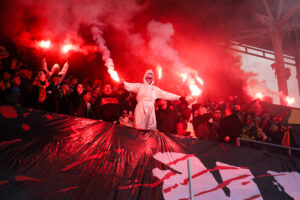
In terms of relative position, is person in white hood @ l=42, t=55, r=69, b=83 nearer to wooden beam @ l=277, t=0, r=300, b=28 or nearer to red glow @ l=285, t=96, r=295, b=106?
red glow @ l=285, t=96, r=295, b=106

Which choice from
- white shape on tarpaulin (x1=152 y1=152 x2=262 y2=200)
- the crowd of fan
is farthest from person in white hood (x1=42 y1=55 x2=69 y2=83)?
white shape on tarpaulin (x1=152 y1=152 x2=262 y2=200)

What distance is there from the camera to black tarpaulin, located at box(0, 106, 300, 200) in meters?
2.96

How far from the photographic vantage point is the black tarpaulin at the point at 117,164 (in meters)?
2.96

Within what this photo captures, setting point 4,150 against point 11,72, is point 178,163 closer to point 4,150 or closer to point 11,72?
point 4,150

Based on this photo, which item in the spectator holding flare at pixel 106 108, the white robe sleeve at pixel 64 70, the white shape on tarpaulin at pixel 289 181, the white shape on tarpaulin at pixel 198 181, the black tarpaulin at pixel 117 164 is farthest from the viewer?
the white robe sleeve at pixel 64 70

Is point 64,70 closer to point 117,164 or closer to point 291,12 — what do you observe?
point 117,164

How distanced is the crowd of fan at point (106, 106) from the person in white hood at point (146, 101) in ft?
0.64

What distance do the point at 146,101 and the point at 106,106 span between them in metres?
0.87

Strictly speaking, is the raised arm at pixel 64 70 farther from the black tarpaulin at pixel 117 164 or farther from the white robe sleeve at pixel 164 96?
the black tarpaulin at pixel 117 164

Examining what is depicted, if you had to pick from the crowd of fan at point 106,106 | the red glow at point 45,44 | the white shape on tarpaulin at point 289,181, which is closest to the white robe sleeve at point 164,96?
the crowd of fan at point 106,106

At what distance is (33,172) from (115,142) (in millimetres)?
1176

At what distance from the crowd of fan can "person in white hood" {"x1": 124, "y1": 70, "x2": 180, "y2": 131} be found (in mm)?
196

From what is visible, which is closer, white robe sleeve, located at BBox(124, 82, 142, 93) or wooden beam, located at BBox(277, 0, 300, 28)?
white robe sleeve, located at BBox(124, 82, 142, 93)

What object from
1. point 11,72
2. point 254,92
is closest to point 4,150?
point 11,72
